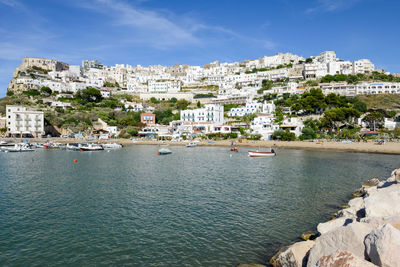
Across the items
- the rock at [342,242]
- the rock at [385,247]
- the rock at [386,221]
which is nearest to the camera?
the rock at [385,247]

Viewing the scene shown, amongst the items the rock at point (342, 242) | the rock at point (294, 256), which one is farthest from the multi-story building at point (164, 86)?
the rock at point (342, 242)

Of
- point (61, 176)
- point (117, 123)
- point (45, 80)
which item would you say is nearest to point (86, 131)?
point (117, 123)

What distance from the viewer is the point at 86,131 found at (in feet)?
272

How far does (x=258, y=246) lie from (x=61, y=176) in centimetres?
2153

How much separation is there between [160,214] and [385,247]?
10.8 m

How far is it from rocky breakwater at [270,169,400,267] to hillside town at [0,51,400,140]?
53291 millimetres

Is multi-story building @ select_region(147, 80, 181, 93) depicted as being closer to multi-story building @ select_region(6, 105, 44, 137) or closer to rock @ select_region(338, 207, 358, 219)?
multi-story building @ select_region(6, 105, 44, 137)

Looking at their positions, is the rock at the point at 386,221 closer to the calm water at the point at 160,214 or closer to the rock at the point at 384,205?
the rock at the point at 384,205

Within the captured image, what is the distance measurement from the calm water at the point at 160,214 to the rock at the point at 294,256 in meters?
0.85

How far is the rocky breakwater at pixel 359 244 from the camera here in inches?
250

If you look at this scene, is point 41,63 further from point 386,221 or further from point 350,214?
point 386,221

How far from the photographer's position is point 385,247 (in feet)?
21.1

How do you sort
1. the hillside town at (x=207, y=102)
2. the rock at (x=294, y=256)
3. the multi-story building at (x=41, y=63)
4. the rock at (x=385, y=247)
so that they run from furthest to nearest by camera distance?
1. the multi-story building at (x=41, y=63)
2. the hillside town at (x=207, y=102)
3. the rock at (x=294, y=256)
4. the rock at (x=385, y=247)

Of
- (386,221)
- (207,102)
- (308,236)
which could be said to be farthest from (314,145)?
(207,102)
